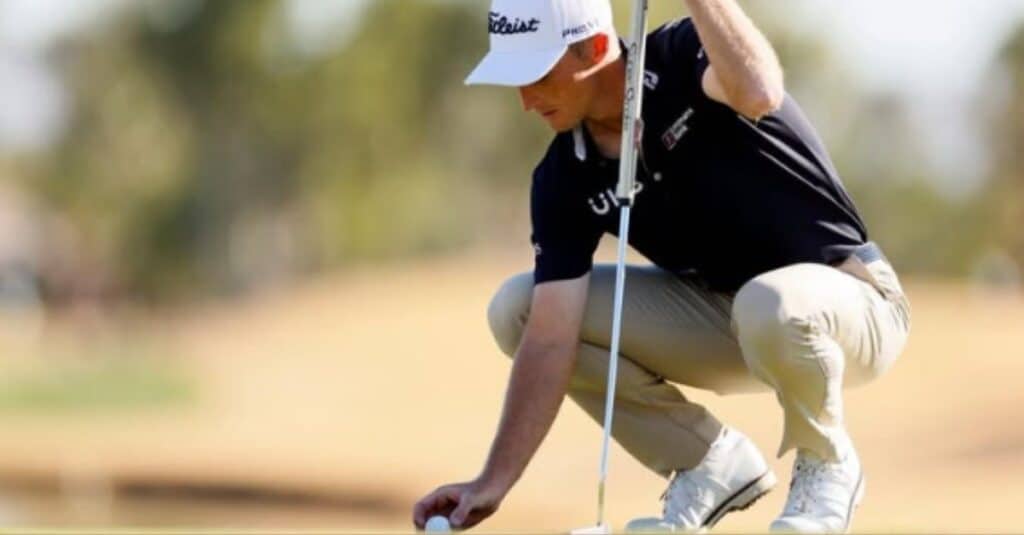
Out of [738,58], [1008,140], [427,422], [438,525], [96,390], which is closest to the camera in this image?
[738,58]

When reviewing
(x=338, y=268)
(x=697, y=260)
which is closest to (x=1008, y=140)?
(x=338, y=268)

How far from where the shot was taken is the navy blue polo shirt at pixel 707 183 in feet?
21.6

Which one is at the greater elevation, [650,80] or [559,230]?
[650,80]

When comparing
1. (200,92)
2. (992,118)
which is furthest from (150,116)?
(992,118)

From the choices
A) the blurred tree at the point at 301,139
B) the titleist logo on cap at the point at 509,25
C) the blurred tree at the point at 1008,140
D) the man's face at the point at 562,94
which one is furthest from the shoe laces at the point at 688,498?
the blurred tree at the point at 301,139

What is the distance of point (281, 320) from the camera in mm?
46188

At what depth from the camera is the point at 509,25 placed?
6.75 meters

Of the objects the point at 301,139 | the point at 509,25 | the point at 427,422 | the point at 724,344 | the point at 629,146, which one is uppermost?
the point at 301,139

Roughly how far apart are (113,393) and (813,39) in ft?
82.7

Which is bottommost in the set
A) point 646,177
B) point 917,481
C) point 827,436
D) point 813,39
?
point 917,481

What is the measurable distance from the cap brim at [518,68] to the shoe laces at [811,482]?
130 cm

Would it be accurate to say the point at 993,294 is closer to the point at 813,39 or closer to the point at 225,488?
the point at 225,488

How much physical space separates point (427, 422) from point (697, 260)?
30.2 m

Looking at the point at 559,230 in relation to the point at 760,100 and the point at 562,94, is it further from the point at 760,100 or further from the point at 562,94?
the point at 760,100
